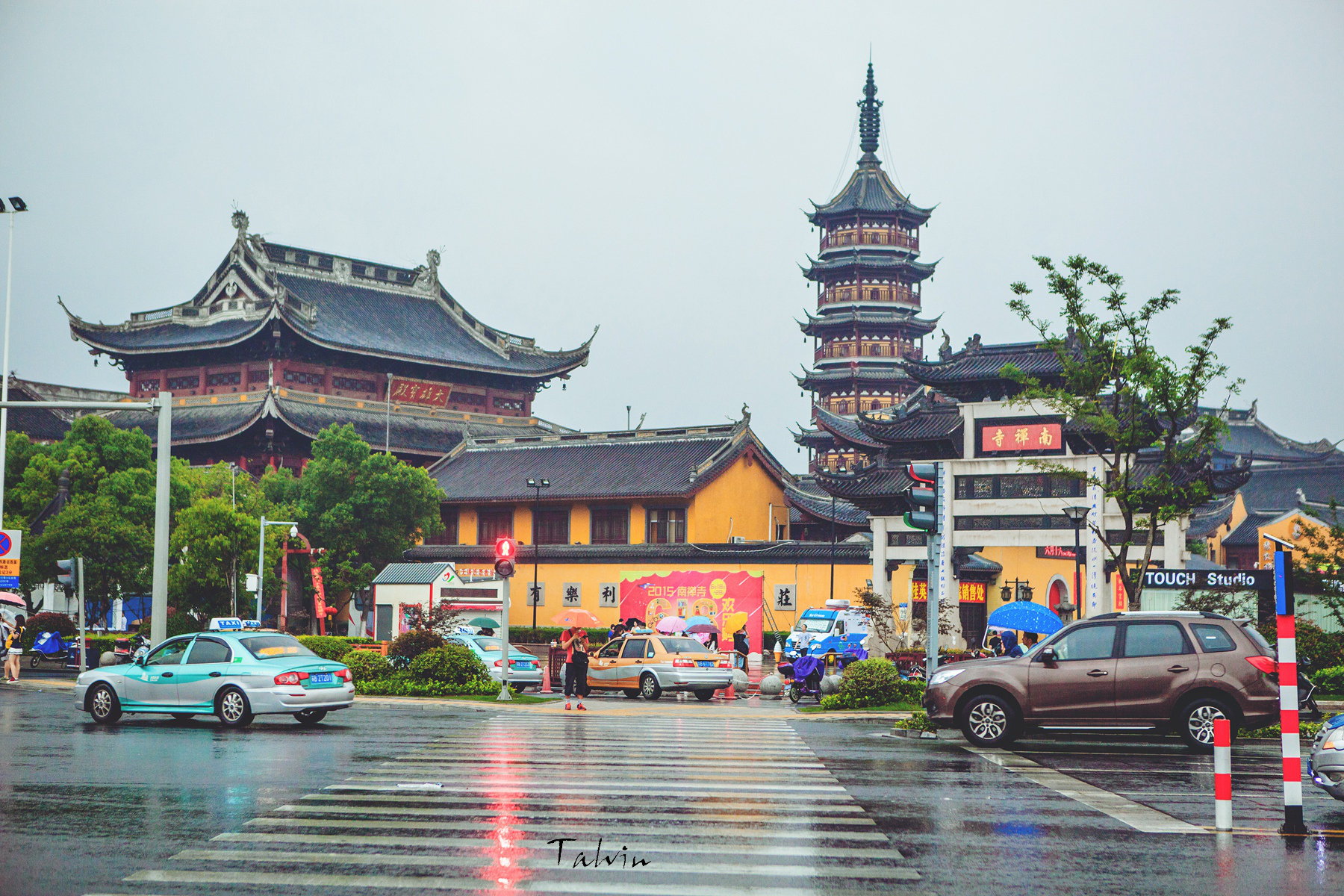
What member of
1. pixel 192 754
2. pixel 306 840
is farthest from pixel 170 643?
pixel 306 840

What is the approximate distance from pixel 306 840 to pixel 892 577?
38258 millimetres

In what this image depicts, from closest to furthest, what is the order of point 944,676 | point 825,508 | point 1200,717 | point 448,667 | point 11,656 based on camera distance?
point 1200,717 < point 944,676 < point 448,667 < point 11,656 < point 825,508

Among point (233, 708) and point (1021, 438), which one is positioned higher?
point (1021, 438)

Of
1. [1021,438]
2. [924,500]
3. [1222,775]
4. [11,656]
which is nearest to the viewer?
[1222,775]

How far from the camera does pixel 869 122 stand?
80812 mm

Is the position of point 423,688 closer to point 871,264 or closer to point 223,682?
point 223,682

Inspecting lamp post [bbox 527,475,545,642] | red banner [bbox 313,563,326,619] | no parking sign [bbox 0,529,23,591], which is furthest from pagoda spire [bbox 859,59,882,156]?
no parking sign [bbox 0,529,23,591]

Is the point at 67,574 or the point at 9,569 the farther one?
→ the point at 67,574

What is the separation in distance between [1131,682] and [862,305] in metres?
60.7

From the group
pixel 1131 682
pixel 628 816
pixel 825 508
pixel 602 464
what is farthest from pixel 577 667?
pixel 602 464

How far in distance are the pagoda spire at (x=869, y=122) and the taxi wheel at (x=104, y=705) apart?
66541 millimetres

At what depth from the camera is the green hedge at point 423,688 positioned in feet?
87.9

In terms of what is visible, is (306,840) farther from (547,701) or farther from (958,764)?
(547,701)

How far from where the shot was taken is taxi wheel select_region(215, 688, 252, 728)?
1881 cm
